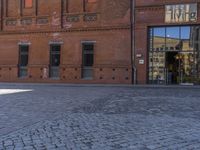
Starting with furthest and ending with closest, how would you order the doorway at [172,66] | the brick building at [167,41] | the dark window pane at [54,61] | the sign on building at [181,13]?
the dark window pane at [54,61] → the doorway at [172,66] → the brick building at [167,41] → the sign on building at [181,13]

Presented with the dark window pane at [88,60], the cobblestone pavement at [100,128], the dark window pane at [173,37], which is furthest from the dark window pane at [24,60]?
the cobblestone pavement at [100,128]

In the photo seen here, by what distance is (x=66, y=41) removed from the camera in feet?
121

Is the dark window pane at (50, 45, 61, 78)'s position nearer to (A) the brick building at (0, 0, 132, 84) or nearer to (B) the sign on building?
(A) the brick building at (0, 0, 132, 84)

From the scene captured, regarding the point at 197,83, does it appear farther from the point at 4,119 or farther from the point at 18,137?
the point at 18,137

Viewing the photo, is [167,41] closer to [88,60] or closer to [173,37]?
[173,37]

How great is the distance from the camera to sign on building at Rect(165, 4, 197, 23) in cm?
3195

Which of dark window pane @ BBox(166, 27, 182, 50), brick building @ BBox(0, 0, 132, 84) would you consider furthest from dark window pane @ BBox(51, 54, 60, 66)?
dark window pane @ BBox(166, 27, 182, 50)

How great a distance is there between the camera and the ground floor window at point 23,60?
39.1m

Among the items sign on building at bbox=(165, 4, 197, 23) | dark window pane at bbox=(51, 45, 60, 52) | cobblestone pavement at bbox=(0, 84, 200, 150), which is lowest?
cobblestone pavement at bbox=(0, 84, 200, 150)

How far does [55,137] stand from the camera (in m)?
8.70

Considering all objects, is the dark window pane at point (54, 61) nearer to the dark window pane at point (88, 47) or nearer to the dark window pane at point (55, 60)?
the dark window pane at point (55, 60)

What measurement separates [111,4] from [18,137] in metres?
27.7

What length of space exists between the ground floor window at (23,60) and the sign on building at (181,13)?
48.3ft

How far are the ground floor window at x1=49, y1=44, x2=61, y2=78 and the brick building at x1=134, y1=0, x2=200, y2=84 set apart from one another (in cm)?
805
